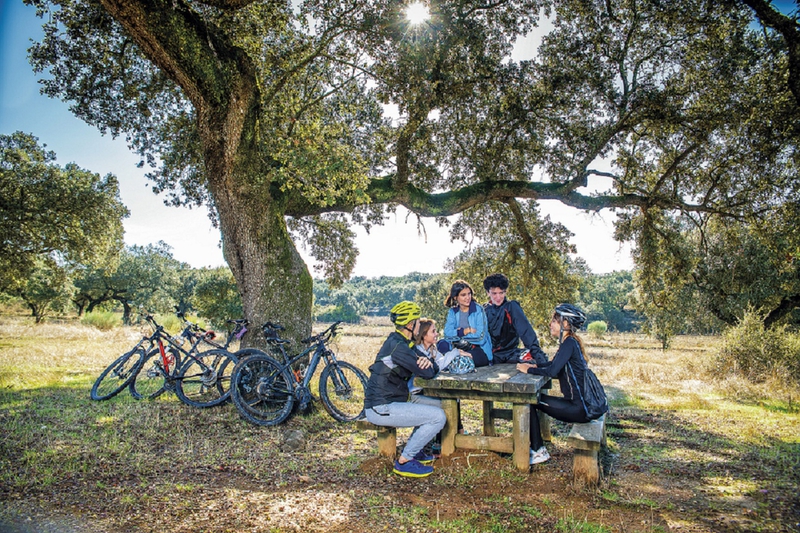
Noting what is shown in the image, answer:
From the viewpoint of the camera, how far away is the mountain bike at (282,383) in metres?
7.12

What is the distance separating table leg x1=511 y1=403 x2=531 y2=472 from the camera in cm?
511

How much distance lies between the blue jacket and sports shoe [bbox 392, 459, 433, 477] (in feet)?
5.47

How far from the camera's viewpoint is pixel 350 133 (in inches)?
447

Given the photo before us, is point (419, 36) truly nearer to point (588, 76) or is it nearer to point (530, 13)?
point (530, 13)

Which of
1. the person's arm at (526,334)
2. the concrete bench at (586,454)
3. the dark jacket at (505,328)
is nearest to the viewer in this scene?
the concrete bench at (586,454)

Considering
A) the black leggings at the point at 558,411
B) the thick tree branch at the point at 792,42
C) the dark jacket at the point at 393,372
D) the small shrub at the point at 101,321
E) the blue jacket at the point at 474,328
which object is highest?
the thick tree branch at the point at 792,42

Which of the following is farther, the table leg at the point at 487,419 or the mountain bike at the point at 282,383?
the mountain bike at the point at 282,383

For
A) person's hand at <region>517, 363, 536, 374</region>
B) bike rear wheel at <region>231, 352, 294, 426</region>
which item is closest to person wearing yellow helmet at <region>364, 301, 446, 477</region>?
person's hand at <region>517, 363, 536, 374</region>

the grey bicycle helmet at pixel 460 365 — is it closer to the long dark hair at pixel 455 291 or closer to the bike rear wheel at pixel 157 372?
the long dark hair at pixel 455 291

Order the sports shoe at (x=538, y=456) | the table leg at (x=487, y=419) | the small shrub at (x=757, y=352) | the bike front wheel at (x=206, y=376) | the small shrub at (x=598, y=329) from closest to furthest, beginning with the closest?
the sports shoe at (x=538, y=456) < the table leg at (x=487, y=419) < the bike front wheel at (x=206, y=376) < the small shrub at (x=757, y=352) < the small shrub at (x=598, y=329)

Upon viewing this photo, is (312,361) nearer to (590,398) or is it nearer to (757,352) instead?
(590,398)

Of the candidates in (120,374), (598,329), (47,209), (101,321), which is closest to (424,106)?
(120,374)

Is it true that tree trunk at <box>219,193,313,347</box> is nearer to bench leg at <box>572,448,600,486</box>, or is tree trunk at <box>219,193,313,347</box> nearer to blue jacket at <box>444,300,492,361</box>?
blue jacket at <box>444,300,492,361</box>

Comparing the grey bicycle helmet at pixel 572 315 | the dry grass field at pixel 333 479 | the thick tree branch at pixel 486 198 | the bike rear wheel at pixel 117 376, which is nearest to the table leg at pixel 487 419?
the dry grass field at pixel 333 479
